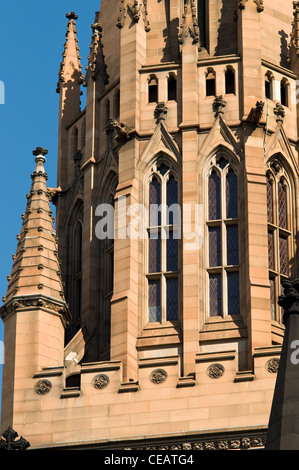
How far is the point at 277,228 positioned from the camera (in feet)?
159

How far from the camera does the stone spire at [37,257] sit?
4616cm

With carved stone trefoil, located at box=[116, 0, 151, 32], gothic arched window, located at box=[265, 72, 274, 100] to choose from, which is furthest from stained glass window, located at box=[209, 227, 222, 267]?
carved stone trefoil, located at box=[116, 0, 151, 32]

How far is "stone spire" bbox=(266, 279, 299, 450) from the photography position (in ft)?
110

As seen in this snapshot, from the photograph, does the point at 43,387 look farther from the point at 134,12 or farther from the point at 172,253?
the point at 134,12

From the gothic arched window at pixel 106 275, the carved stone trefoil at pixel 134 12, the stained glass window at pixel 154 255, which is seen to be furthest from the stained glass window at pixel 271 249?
the carved stone trefoil at pixel 134 12

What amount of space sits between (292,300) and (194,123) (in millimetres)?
14752

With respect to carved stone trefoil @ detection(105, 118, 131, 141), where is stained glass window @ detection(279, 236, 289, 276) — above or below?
below

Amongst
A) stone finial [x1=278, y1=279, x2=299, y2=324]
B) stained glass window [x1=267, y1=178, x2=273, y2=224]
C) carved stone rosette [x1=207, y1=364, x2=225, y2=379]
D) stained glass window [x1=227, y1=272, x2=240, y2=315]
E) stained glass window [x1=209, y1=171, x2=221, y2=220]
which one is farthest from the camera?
stained glass window [x1=267, y1=178, x2=273, y2=224]

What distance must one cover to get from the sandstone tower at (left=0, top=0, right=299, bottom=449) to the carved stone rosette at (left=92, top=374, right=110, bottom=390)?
3cm

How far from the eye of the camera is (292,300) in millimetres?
34562

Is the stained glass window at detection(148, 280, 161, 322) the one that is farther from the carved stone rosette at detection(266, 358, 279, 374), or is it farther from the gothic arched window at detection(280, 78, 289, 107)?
the gothic arched window at detection(280, 78, 289, 107)

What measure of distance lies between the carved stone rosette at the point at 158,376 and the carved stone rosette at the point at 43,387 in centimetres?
218
